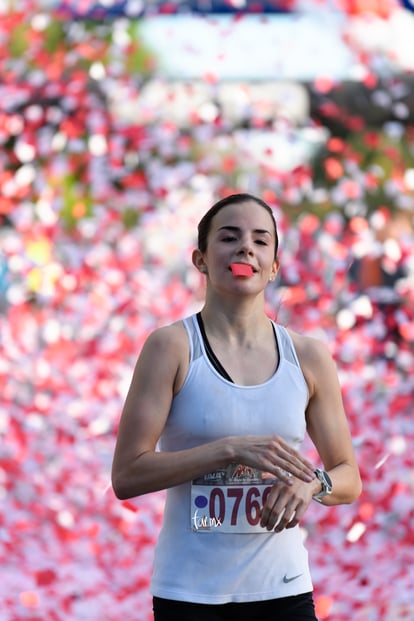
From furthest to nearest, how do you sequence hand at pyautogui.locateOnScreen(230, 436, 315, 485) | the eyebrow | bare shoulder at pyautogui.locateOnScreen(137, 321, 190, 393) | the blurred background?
the blurred background → the eyebrow → bare shoulder at pyautogui.locateOnScreen(137, 321, 190, 393) → hand at pyautogui.locateOnScreen(230, 436, 315, 485)

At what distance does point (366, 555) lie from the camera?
5266mm

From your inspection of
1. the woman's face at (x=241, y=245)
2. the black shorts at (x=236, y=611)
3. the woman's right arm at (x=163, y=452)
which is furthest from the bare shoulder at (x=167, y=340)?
the black shorts at (x=236, y=611)

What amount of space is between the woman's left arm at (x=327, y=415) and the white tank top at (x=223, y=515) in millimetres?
108

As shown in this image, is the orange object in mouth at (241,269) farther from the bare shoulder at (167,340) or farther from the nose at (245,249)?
the bare shoulder at (167,340)

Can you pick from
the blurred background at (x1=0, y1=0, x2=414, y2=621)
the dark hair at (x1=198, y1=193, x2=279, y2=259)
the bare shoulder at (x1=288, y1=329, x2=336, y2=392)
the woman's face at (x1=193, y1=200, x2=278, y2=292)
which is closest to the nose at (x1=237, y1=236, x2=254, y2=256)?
the woman's face at (x1=193, y1=200, x2=278, y2=292)

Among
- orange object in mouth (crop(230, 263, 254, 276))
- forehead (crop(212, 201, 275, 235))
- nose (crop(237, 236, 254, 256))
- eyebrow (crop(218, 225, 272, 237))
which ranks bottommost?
orange object in mouth (crop(230, 263, 254, 276))

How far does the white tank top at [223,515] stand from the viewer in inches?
77.6

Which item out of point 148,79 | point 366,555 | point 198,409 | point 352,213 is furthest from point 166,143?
point 198,409

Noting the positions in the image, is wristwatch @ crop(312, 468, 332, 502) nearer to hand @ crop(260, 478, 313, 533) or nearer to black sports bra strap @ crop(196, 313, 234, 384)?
hand @ crop(260, 478, 313, 533)

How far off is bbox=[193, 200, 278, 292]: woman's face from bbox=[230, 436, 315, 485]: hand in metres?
0.31

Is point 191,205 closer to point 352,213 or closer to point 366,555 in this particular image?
point 352,213

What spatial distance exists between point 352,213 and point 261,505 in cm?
581

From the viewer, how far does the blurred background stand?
6496mm

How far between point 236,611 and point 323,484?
0.27m
